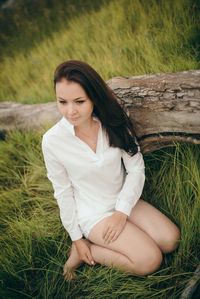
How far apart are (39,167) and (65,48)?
7.26ft

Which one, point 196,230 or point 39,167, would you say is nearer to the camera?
point 196,230

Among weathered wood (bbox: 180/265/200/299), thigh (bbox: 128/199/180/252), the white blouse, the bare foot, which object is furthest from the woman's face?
weathered wood (bbox: 180/265/200/299)

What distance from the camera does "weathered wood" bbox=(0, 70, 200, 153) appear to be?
2.23 meters

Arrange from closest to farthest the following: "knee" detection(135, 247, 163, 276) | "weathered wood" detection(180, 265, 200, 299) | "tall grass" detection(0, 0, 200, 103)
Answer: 1. "weathered wood" detection(180, 265, 200, 299)
2. "knee" detection(135, 247, 163, 276)
3. "tall grass" detection(0, 0, 200, 103)

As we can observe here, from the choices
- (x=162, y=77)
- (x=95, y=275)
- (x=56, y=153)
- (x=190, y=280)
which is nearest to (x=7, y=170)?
(x=56, y=153)

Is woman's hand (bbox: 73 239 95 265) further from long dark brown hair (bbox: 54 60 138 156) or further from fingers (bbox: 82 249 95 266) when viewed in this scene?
long dark brown hair (bbox: 54 60 138 156)

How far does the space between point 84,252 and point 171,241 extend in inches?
21.8

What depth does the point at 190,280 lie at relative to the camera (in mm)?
2059

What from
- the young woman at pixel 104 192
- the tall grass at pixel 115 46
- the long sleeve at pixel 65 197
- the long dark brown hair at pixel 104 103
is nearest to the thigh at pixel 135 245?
the young woman at pixel 104 192

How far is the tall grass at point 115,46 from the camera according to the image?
3.11 m

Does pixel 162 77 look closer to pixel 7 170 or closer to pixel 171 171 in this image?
pixel 171 171

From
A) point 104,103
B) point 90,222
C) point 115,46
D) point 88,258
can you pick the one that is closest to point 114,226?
point 90,222

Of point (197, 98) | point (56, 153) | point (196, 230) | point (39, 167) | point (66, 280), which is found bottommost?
point (66, 280)

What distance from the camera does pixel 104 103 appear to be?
2.15 metres
